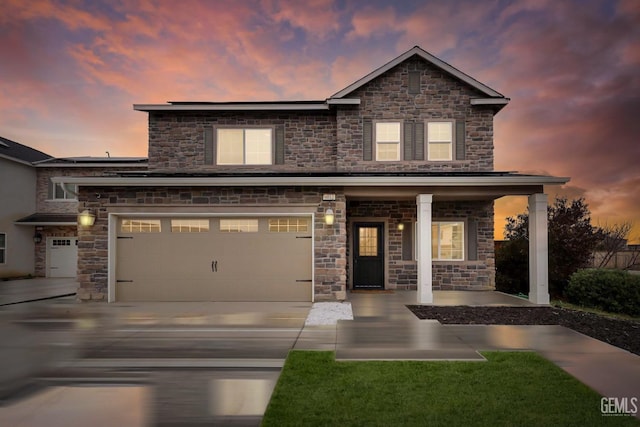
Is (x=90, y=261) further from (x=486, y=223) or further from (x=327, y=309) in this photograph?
(x=486, y=223)

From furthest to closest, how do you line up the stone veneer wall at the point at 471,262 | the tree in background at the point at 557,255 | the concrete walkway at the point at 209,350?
the tree in background at the point at 557,255 < the stone veneer wall at the point at 471,262 < the concrete walkway at the point at 209,350

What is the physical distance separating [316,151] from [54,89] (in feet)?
40.5

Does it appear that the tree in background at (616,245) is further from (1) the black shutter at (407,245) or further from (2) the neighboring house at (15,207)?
(2) the neighboring house at (15,207)

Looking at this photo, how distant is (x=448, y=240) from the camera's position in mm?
13633

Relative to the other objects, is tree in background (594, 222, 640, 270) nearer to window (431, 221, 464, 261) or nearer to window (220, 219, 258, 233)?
window (431, 221, 464, 261)

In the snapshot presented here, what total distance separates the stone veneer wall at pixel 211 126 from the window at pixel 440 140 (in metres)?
3.25

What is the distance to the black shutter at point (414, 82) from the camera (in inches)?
530

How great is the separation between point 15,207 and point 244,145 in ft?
43.9

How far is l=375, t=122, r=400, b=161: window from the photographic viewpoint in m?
13.3

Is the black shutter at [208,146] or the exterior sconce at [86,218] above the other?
the black shutter at [208,146]

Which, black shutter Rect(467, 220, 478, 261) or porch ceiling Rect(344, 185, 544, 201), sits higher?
porch ceiling Rect(344, 185, 544, 201)

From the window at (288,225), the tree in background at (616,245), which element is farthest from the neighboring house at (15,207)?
the tree in background at (616,245)

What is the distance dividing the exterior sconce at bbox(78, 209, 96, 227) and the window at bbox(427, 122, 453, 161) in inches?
415

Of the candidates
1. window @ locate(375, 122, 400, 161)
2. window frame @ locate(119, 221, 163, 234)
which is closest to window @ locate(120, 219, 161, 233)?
window frame @ locate(119, 221, 163, 234)
